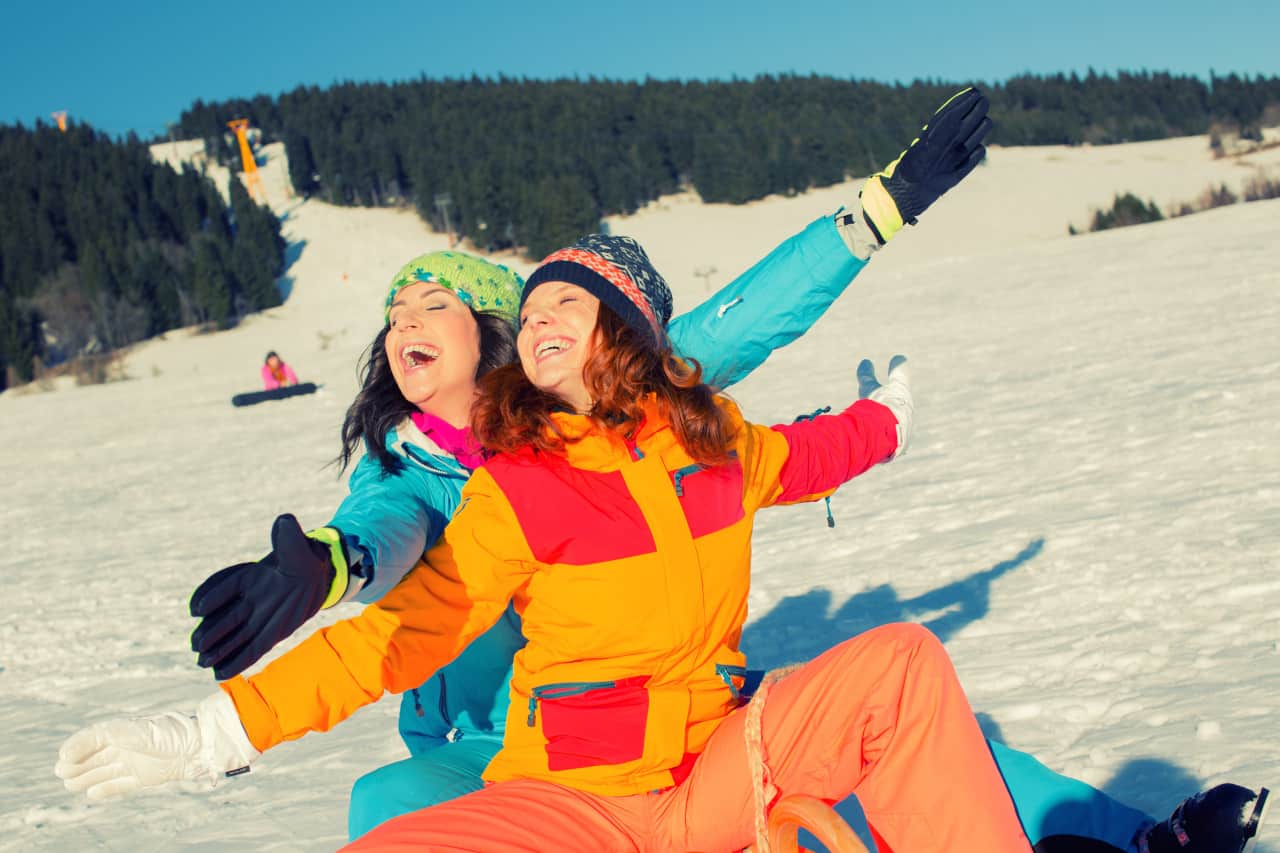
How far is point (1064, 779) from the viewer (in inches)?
79.6

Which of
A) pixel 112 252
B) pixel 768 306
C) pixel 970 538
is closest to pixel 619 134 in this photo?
pixel 112 252

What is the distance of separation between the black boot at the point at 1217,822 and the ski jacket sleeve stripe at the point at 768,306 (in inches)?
50.9

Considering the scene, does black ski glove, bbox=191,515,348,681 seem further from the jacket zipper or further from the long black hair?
the long black hair

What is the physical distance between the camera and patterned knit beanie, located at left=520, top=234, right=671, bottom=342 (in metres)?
2.14

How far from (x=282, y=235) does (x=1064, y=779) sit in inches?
1835

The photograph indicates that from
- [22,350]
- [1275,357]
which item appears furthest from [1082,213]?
[22,350]

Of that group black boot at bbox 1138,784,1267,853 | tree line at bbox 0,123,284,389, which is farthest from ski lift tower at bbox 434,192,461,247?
black boot at bbox 1138,784,1267,853

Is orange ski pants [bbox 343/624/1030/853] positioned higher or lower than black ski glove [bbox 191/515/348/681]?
lower

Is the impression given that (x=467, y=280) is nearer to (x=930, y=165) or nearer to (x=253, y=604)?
(x=930, y=165)

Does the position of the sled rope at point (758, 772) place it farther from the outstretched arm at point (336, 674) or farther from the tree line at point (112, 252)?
the tree line at point (112, 252)

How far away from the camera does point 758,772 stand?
1743mm

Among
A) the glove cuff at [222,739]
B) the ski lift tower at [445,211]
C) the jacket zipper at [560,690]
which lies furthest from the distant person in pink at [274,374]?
the ski lift tower at [445,211]

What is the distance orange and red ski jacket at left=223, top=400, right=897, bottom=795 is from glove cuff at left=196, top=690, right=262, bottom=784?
0.69 ft

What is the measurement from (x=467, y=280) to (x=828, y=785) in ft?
4.59
